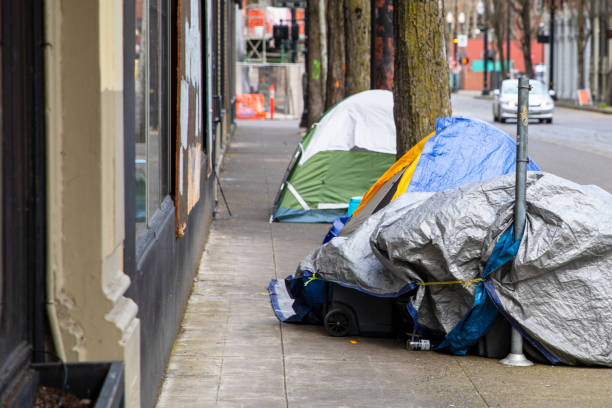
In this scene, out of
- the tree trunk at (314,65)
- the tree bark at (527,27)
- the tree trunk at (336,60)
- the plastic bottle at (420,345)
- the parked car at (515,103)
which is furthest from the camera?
the tree bark at (527,27)

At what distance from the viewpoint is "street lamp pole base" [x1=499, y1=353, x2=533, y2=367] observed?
6027 mm

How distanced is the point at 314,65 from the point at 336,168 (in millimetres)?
18013

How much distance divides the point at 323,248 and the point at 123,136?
321 cm

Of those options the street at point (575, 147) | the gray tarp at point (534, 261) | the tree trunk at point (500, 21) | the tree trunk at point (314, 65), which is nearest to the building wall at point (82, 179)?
the gray tarp at point (534, 261)

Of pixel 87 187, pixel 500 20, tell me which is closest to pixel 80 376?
pixel 87 187

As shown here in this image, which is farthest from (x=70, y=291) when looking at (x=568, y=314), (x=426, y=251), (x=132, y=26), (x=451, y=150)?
(x=451, y=150)

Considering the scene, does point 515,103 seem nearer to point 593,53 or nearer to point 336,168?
point 593,53

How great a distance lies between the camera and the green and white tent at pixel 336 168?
1290 cm

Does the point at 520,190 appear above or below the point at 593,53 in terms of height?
below

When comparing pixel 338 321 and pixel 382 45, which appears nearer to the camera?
Answer: pixel 338 321

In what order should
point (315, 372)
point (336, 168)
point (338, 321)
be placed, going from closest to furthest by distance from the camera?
point (315, 372) < point (338, 321) < point (336, 168)

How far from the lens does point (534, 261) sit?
5.91 metres

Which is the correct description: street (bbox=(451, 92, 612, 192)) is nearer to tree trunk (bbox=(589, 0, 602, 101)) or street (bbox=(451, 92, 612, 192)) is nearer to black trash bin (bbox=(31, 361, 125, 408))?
tree trunk (bbox=(589, 0, 602, 101))

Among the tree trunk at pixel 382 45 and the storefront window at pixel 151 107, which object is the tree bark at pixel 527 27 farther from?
the storefront window at pixel 151 107
